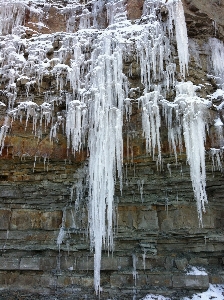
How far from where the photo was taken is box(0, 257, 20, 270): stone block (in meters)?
6.97

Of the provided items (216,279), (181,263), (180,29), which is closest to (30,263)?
(181,263)

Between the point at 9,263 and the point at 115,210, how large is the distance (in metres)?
2.89

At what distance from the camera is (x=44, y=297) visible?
22.2 feet

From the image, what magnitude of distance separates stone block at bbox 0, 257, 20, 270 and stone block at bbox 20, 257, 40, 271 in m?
0.12

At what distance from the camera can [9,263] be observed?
7012mm

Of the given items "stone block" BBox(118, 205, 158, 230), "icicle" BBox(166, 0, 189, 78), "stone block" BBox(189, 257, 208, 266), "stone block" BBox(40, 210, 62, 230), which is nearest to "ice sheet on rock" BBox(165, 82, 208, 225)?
"icicle" BBox(166, 0, 189, 78)

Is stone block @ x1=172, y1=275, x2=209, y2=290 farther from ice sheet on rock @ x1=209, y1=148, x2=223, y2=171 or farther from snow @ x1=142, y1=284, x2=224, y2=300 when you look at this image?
ice sheet on rock @ x1=209, y1=148, x2=223, y2=171

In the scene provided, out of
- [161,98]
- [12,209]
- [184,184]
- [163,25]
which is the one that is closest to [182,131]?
[161,98]

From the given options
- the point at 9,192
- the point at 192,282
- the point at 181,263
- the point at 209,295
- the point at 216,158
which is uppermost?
the point at 216,158

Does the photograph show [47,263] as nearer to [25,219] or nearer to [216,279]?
[25,219]

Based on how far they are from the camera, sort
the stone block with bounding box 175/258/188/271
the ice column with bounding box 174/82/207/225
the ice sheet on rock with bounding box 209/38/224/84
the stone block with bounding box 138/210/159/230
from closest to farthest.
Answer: the ice column with bounding box 174/82/207/225 → the stone block with bounding box 175/258/188/271 → the stone block with bounding box 138/210/159/230 → the ice sheet on rock with bounding box 209/38/224/84

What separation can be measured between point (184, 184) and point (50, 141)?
350cm

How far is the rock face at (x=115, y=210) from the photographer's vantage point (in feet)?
22.4

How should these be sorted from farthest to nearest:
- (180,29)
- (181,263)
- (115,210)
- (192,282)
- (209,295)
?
(115,210) < (180,29) < (181,263) < (192,282) < (209,295)
